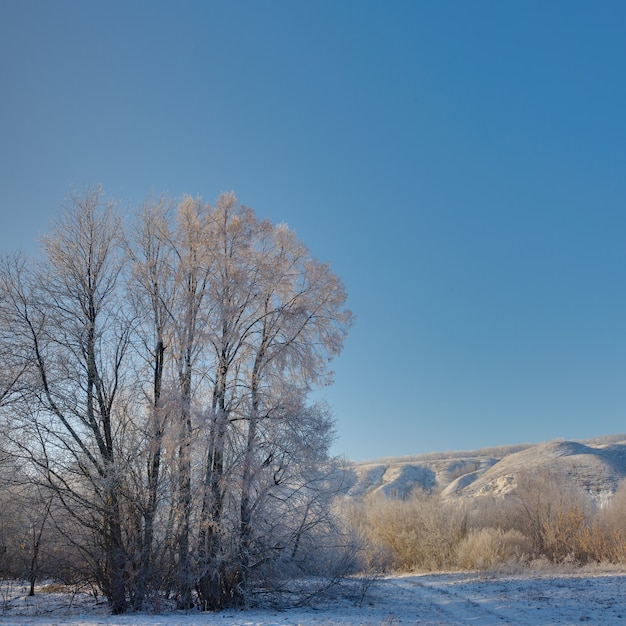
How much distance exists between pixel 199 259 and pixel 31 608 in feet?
34.0

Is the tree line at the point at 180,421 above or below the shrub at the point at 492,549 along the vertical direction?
above

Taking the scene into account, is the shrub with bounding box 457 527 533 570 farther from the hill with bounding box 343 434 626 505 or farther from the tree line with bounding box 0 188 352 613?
the tree line with bounding box 0 188 352 613

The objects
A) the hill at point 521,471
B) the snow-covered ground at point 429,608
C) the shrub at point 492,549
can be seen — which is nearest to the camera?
the snow-covered ground at point 429,608

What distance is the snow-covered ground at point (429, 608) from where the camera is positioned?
11055 millimetres

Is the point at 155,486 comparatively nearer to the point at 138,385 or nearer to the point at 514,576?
the point at 138,385

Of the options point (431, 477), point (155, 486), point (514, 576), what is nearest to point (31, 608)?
point (155, 486)

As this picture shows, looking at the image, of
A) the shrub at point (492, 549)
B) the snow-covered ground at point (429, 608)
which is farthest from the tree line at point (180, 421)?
the shrub at point (492, 549)

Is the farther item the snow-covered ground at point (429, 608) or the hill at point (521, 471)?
the hill at point (521, 471)

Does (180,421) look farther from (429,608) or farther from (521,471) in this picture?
(521,471)

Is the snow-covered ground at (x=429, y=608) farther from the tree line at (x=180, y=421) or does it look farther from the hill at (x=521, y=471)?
the hill at (x=521, y=471)

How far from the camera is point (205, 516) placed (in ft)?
44.3

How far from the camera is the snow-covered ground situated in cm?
1105

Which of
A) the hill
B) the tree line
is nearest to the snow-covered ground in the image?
the tree line

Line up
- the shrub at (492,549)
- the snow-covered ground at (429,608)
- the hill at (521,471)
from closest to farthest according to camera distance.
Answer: the snow-covered ground at (429,608) < the shrub at (492,549) < the hill at (521,471)
